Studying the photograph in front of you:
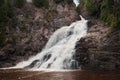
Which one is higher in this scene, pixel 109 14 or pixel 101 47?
pixel 109 14

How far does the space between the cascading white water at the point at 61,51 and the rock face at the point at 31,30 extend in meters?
2.12

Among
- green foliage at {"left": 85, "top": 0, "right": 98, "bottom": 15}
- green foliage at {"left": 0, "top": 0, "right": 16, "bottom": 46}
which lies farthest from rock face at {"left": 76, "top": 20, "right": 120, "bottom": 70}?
green foliage at {"left": 0, "top": 0, "right": 16, "bottom": 46}

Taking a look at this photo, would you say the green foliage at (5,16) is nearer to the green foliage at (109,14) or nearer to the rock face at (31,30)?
the rock face at (31,30)

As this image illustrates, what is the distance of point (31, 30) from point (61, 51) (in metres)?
13.9

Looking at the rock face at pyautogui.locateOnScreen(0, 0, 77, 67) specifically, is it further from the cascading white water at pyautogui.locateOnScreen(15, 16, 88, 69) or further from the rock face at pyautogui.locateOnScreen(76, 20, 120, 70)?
the rock face at pyautogui.locateOnScreen(76, 20, 120, 70)

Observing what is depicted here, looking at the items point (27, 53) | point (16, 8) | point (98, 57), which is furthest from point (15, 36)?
point (98, 57)

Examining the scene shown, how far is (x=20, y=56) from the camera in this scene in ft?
179

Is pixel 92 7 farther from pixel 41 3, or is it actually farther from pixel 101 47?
pixel 101 47

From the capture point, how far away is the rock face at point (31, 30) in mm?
54287

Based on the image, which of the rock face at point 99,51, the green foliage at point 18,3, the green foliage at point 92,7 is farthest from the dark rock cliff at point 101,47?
the green foliage at point 18,3

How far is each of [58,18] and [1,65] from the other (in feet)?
64.6

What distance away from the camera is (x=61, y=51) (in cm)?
4781

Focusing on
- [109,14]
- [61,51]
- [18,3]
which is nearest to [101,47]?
[61,51]

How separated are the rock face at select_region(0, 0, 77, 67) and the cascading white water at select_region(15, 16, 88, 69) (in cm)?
212
